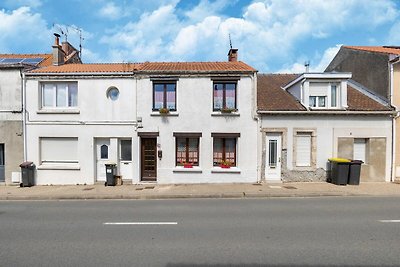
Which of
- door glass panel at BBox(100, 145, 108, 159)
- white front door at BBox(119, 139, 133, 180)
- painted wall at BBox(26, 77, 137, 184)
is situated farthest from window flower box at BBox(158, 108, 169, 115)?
door glass panel at BBox(100, 145, 108, 159)

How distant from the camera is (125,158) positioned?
524 inches

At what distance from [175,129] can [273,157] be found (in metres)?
5.04

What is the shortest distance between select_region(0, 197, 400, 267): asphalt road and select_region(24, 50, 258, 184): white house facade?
390cm

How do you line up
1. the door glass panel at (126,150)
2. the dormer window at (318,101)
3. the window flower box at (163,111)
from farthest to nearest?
the dormer window at (318,101) → the door glass panel at (126,150) → the window flower box at (163,111)

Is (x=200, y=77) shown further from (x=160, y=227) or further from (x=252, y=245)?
(x=252, y=245)

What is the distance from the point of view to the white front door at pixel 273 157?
12953 mm

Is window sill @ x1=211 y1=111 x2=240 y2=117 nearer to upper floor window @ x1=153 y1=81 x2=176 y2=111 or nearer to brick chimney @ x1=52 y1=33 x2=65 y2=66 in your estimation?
upper floor window @ x1=153 y1=81 x2=176 y2=111

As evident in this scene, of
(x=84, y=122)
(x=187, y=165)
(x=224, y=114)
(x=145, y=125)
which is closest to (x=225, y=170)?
(x=187, y=165)

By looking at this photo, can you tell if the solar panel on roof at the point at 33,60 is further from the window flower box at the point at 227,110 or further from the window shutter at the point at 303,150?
the window shutter at the point at 303,150

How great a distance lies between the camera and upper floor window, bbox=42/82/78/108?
522 inches

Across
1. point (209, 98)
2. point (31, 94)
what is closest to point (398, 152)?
point (209, 98)

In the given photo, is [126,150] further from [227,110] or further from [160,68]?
[227,110]

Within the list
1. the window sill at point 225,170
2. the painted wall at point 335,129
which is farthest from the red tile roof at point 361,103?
the window sill at point 225,170

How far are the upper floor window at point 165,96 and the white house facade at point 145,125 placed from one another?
5 cm
